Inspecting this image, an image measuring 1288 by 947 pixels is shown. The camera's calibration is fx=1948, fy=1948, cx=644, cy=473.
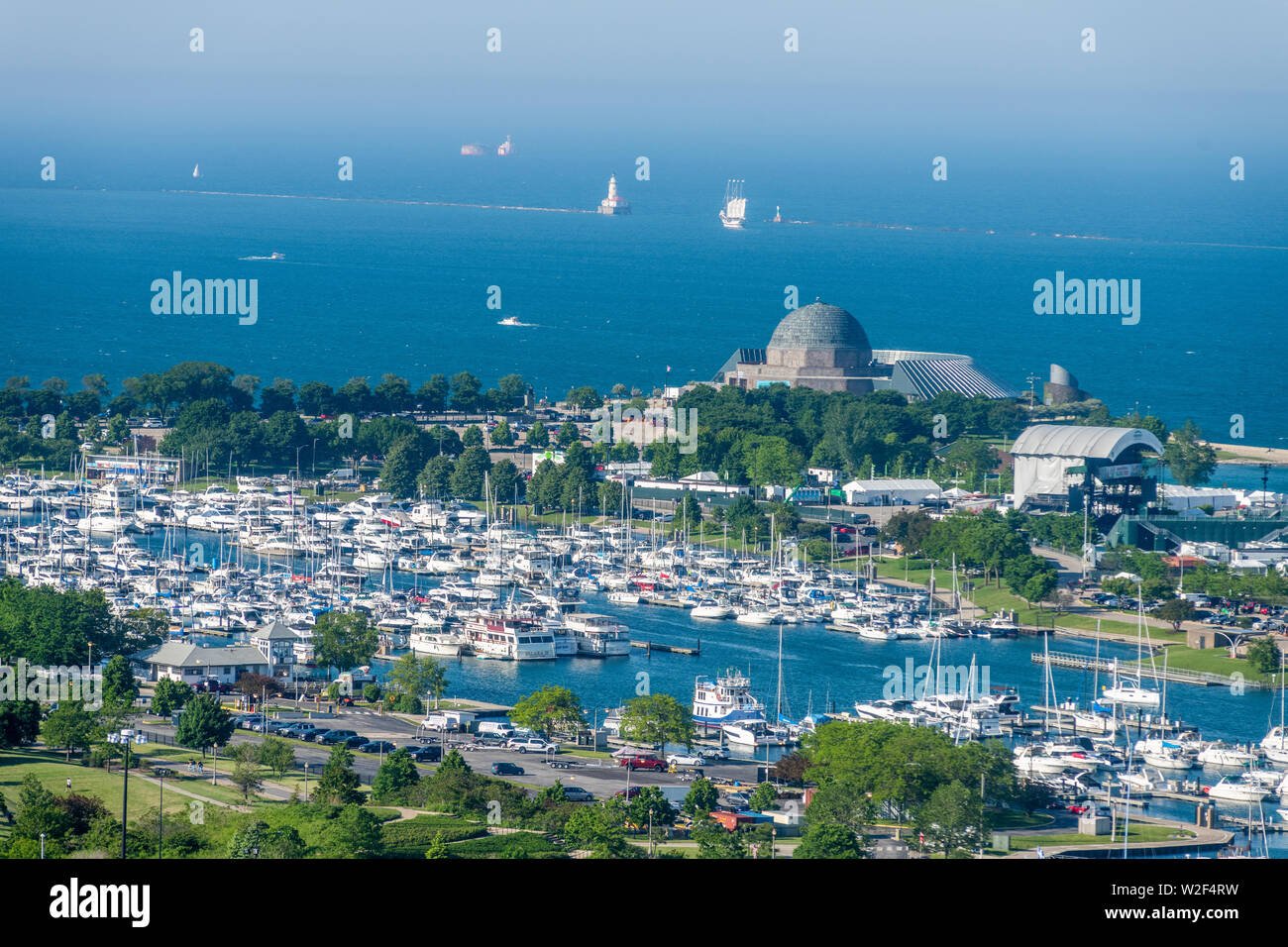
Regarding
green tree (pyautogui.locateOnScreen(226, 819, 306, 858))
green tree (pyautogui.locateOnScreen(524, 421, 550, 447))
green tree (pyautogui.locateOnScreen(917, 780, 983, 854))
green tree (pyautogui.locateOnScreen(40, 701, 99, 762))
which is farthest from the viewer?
green tree (pyautogui.locateOnScreen(524, 421, 550, 447))

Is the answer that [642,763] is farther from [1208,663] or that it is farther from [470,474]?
[470,474]

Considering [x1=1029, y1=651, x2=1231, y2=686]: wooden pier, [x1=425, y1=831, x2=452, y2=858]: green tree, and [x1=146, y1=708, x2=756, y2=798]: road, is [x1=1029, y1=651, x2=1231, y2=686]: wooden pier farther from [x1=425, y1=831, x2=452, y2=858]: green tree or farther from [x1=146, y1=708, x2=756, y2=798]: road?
[x1=425, y1=831, x2=452, y2=858]: green tree

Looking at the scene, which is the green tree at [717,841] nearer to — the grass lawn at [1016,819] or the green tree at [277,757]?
the grass lawn at [1016,819]

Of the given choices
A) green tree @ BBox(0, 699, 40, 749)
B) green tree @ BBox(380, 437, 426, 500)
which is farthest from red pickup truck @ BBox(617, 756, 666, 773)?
green tree @ BBox(380, 437, 426, 500)

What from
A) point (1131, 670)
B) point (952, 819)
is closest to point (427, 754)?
point (952, 819)

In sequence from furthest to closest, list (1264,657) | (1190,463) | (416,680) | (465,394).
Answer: (465,394) < (1190,463) < (1264,657) < (416,680)

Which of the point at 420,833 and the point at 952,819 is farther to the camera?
the point at 952,819
